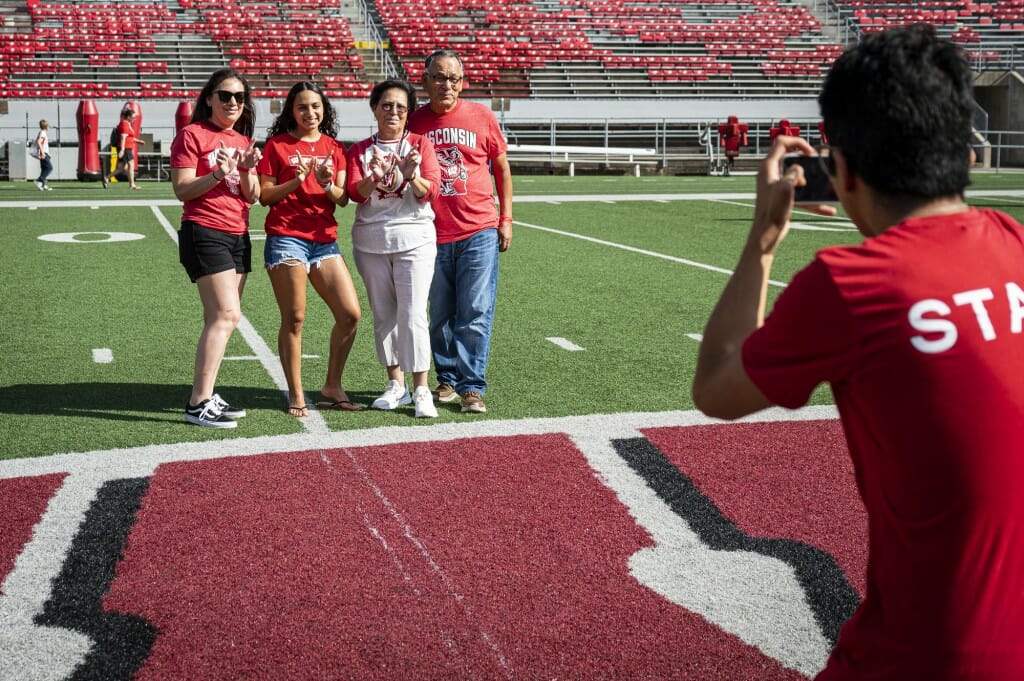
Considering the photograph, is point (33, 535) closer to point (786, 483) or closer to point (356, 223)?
point (356, 223)

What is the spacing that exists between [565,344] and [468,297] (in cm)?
189

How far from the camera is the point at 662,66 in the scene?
132 feet

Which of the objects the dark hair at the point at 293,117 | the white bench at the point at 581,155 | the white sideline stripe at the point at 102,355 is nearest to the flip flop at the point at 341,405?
the dark hair at the point at 293,117

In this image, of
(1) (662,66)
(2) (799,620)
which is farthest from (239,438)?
(1) (662,66)

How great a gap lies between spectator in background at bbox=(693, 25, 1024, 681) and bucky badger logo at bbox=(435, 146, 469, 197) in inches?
184

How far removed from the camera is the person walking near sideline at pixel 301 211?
603cm

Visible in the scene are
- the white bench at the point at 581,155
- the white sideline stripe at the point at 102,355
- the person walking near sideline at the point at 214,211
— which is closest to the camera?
the person walking near sideline at the point at 214,211

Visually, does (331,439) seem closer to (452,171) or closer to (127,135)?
(452,171)

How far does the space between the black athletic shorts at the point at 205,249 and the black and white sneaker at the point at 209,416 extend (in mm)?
626

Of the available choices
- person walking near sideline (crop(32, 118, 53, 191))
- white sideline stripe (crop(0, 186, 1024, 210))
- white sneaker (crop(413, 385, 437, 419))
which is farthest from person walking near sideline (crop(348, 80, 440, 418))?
person walking near sideline (crop(32, 118, 53, 191))

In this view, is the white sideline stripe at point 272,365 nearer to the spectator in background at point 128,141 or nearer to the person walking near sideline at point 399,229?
the person walking near sideline at point 399,229

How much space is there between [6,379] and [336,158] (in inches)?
100

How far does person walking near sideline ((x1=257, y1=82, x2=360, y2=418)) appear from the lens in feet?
19.8

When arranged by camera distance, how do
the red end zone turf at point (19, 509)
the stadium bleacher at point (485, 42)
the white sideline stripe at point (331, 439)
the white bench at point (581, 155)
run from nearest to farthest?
1. the red end zone turf at point (19, 509)
2. the white sideline stripe at point (331, 439)
3. the white bench at point (581, 155)
4. the stadium bleacher at point (485, 42)
